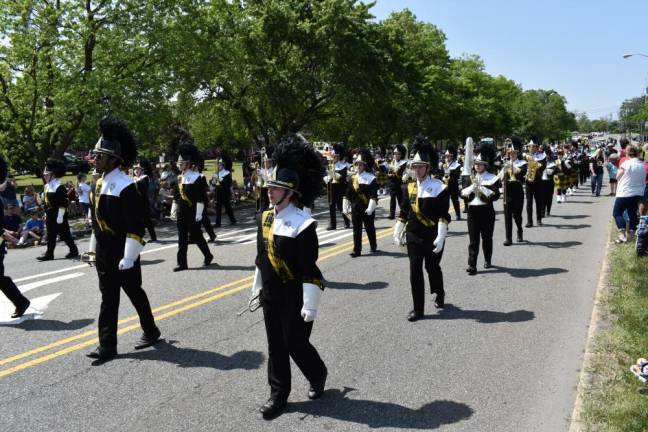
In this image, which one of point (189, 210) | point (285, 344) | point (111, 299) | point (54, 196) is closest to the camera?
point (285, 344)

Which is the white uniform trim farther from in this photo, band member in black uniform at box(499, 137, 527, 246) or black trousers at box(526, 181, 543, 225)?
black trousers at box(526, 181, 543, 225)

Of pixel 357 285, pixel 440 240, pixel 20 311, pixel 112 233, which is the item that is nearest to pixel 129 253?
pixel 112 233

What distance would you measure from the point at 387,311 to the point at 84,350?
3.62 m

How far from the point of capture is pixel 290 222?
14.5ft

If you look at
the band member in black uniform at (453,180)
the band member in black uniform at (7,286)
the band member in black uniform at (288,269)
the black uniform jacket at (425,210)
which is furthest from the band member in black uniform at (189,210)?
the band member in black uniform at (453,180)

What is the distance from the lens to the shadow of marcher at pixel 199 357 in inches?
219

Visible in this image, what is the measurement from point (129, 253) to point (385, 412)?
9.81 ft

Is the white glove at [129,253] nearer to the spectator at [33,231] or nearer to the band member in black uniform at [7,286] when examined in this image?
the band member in black uniform at [7,286]

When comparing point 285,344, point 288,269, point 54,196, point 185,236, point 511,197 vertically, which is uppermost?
point 54,196

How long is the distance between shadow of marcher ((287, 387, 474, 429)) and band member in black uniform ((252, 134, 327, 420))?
10.2 inches

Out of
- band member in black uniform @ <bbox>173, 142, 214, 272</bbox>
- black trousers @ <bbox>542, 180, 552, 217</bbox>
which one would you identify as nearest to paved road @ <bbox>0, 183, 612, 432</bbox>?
band member in black uniform @ <bbox>173, 142, 214, 272</bbox>

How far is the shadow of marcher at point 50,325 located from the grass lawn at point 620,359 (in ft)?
18.9

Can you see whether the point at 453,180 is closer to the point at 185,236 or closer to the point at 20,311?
the point at 185,236

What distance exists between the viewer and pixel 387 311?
283 inches
